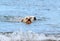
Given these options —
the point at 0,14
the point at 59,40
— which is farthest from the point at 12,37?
the point at 0,14

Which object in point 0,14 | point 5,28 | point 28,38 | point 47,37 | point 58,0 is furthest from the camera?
point 58,0

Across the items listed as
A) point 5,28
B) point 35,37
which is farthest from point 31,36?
point 5,28

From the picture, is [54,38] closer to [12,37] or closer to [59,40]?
[59,40]

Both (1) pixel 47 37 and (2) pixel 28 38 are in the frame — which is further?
(1) pixel 47 37

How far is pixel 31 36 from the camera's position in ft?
22.4

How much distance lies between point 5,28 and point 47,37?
6.89ft

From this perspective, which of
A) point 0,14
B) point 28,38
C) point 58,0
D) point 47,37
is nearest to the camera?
point 28,38

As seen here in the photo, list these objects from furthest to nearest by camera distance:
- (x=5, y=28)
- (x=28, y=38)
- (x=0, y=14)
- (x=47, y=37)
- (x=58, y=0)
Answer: (x=58, y=0), (x=0, y=14), (x=5, y=28), (x=47, y=37), (x=28, y=38)

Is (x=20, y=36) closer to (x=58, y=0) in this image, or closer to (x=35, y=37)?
(x=35, y=37)

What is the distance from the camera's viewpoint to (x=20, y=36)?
6.86 meters

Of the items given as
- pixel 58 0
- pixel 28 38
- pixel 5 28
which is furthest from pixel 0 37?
pixel 58 0

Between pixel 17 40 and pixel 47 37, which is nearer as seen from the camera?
pixel 17 40

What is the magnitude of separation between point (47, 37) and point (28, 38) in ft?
2.28

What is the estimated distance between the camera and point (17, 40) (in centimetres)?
660
